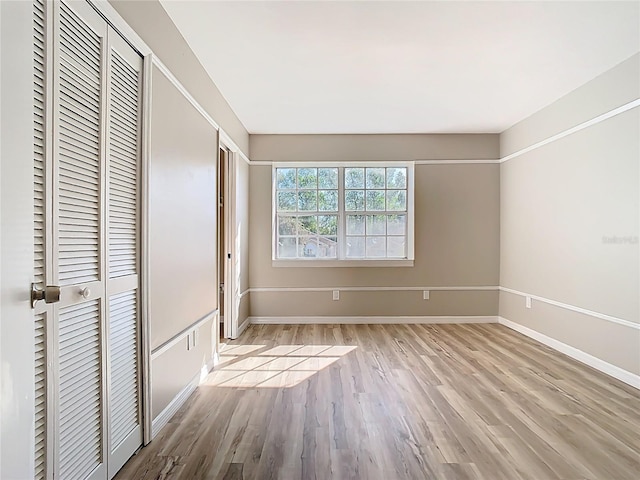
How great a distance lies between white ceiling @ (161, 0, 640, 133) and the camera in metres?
2.48

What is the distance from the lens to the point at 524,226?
4.75 meters

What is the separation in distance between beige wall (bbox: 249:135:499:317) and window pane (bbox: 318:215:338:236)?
50cm

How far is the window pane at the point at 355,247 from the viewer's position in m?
5.45

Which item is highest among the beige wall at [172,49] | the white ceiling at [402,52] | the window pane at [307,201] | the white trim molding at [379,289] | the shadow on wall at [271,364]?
the white ceiling at [402,52]

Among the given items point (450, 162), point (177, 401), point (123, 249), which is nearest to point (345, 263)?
point (450, 162)

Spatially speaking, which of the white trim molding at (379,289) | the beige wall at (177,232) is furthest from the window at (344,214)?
the beige wall at (177,232)

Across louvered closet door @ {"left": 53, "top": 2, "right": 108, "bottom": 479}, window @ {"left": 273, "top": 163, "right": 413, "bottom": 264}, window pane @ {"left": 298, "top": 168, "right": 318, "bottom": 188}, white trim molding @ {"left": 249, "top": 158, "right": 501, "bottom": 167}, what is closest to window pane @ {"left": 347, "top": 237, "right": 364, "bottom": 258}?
window @ {"left": 273, "top": 163, "right": 413, "bottom": 264}

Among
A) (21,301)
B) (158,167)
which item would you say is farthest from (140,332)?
(21,301)

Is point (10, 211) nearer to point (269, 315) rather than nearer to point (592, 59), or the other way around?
point (592, 59)

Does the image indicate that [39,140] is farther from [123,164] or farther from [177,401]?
[177,401]

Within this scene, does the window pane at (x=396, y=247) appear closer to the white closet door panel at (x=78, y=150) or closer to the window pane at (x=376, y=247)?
the window pane at (x=376, y=247)

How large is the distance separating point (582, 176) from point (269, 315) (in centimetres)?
391

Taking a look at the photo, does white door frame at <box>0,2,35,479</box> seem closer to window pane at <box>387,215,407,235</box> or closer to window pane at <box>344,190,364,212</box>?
window pane at <box>344,190,364,212</box>

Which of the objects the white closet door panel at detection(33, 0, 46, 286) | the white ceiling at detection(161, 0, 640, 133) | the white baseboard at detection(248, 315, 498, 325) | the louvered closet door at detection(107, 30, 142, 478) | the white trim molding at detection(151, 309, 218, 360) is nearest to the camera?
the white closet door panel at detection(33, 0, 46, 286)
